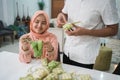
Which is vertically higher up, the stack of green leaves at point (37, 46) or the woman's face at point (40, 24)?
the woman's face at point (40, 24)

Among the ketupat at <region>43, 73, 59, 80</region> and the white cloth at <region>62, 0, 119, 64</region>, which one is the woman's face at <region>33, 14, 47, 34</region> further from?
the ketupat at <region>43, 73, 59, 80</region>

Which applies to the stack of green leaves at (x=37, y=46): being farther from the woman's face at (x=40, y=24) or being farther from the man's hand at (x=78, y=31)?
the man's hand at (x=78, y=31)

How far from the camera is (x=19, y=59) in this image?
146 centimetres

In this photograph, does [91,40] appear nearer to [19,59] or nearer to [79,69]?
[79,69]

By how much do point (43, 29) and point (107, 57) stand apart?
1908 millimetres

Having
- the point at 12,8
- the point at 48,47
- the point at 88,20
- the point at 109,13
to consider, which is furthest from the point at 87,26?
the point at 12,8

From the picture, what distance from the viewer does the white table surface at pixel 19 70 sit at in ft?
3.93

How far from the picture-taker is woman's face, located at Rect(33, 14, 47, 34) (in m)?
1.46

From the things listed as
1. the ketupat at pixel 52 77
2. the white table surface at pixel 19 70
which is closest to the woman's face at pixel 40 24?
the white table surface at pixel 19 70

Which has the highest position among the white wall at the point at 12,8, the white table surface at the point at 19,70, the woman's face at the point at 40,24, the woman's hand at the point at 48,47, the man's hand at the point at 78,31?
the white wall at the point at 12,8

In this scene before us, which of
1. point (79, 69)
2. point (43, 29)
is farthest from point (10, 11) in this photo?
point (79, 69)

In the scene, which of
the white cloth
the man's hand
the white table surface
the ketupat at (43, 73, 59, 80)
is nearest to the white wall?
the white table surface

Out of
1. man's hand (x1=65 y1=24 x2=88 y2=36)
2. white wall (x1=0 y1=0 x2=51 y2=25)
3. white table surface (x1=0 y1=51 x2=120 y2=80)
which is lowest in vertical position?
white table surface (x1=0 y1=51 x2=120 y2=80)

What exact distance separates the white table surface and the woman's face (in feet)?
0.85
